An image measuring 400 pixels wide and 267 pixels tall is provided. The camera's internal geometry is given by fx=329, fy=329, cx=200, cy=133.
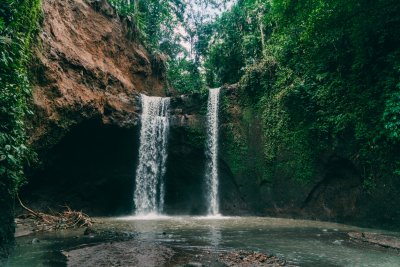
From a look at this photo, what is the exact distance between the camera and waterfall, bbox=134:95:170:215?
704 inches

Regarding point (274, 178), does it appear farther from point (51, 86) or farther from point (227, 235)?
point (51, 86)

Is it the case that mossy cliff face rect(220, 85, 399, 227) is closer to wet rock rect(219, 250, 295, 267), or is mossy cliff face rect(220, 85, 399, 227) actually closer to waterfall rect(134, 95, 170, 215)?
waterfall rect(134, 95, 170, 215)

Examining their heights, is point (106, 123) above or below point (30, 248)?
above

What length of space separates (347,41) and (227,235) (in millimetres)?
9212

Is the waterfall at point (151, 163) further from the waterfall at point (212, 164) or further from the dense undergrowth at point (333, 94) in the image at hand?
the dense undergrowth at point (333, 94)

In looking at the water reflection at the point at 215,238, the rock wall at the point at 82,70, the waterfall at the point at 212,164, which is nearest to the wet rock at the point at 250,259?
the water reflection at the point at 215,238

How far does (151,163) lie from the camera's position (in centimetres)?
1809

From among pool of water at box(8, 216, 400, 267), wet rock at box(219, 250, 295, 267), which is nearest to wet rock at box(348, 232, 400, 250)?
pool of water at box(8, 216, 400, 267)

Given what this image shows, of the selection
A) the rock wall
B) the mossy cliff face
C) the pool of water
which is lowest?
the pool of water

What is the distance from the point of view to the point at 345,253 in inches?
283

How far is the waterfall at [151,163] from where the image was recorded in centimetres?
1789

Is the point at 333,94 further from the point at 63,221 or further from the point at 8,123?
the point at 8,123

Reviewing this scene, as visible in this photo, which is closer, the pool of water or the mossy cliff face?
the pool of water

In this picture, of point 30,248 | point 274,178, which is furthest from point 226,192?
point 30,248
